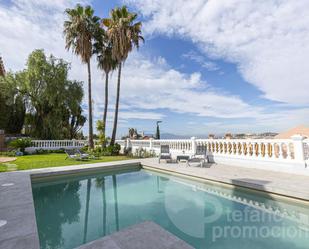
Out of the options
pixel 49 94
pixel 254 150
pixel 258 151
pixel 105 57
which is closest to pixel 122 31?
pixel 105 57

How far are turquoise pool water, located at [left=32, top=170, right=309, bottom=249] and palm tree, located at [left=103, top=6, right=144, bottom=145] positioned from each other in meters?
11.0

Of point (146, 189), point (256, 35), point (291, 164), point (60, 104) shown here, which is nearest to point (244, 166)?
point (291, 164)

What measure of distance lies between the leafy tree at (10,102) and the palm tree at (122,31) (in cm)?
1091

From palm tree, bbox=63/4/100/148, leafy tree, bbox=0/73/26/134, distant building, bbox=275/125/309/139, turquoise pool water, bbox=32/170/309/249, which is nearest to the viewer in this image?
turquoise pool water, bbox=32/170/309/249

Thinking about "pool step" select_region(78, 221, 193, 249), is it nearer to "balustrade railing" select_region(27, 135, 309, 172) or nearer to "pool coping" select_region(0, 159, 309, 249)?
"pool coping" select_region(0, 159, 309, 249)

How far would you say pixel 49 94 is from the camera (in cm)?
1820

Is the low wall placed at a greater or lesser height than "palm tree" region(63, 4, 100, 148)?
lesser

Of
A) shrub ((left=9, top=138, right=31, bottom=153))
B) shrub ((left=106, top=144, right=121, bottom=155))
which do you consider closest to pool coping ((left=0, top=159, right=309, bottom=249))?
shrub ((left=106, top=144, right=121, bottom=155))

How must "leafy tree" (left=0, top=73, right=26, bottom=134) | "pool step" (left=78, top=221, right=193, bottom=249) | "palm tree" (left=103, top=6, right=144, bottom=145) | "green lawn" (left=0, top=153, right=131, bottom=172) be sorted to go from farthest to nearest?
1. "leafy tree" (left=0, top=73, right=26, bottom=134)
2. "palm tree" (left=103, top=6, right=144, bottom=145)
3. "green lawn" (left=0, top=153, right=131, bottom=172)
4. "pool step" (left=78, top=221, right=193, bottom=249)

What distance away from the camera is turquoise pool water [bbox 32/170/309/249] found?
344 centimetres

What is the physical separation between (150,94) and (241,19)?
15173 mm

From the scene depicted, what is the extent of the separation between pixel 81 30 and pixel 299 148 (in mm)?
16943

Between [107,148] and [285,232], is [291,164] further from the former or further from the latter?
[107,148]

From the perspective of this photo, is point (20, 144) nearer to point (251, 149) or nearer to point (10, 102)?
point (10, 102)
